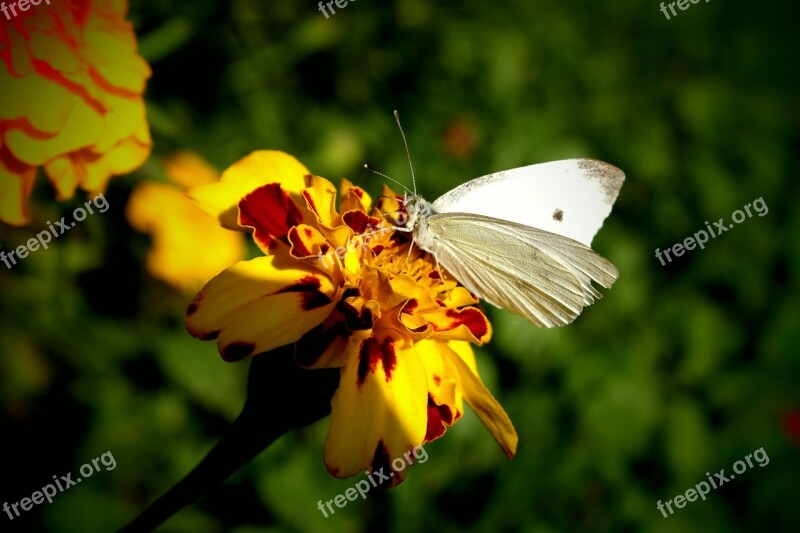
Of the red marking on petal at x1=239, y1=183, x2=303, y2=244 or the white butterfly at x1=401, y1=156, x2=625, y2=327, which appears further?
the white butterfly at x1=401, y1=156, x2=625, y2=327

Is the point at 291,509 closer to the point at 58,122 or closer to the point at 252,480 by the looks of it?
the point at 252,480

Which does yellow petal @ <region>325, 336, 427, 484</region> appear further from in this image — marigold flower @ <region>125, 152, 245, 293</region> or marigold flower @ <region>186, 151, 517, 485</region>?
marigold flower @ <region>125, 152, 245, 293</region>

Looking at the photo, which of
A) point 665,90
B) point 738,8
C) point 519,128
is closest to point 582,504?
point 519,128

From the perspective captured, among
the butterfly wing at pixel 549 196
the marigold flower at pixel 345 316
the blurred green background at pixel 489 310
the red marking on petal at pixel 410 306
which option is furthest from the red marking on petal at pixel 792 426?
the red marking on petal at pixel 410 306

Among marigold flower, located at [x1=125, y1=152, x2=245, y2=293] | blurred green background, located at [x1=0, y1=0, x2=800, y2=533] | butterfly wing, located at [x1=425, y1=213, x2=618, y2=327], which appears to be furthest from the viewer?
marigold flower, located at [x1=125, y1=152, x2=245, y2=293]

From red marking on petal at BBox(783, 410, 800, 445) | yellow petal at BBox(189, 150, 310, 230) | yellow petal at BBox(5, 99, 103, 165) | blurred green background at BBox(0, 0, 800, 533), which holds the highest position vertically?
yellow petal at BBox(5, 99, 103, 165)

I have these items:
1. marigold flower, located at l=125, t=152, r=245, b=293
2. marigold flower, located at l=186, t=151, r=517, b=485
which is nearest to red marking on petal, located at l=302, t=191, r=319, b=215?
marigold flower, located at l=186, t=151, r=517, b=485
